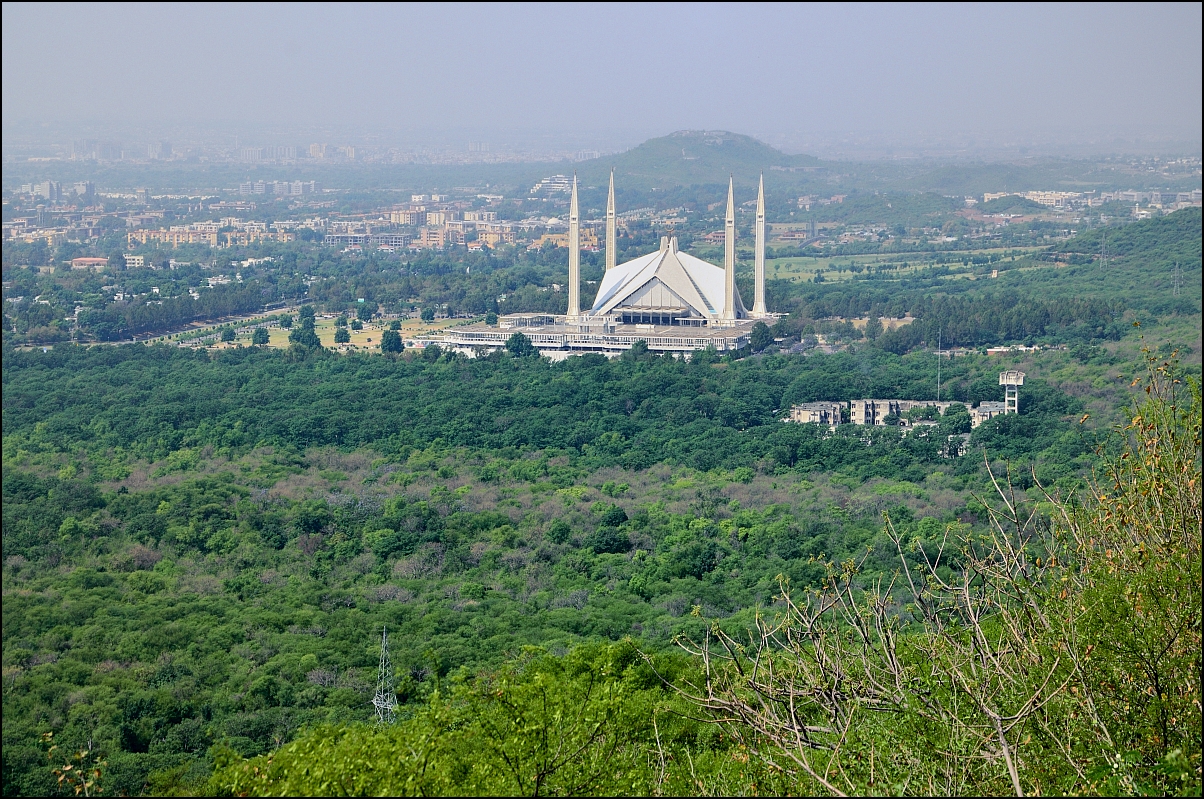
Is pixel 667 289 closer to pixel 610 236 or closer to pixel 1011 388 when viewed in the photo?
pixel 610 236

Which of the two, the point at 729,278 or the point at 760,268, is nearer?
the point at 729,278

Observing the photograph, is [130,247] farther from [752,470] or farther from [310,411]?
[752,470]

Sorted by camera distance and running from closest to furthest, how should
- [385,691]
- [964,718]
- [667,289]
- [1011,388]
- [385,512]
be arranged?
[964,718]
[385,691]
[385,512]
[1011,388]
[667,289]

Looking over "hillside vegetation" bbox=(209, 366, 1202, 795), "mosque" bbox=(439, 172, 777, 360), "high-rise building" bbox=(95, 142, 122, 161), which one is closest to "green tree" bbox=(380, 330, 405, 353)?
"mosque" bbox=(439, 172, 777, 360)

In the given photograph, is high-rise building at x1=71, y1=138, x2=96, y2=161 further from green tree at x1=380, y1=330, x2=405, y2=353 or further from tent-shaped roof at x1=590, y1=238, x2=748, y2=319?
tent-shaped roof at x1=590, y1=238, x2=748, y2=319

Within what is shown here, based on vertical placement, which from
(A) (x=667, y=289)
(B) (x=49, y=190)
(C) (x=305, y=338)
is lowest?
(C) (x=305, y=338)

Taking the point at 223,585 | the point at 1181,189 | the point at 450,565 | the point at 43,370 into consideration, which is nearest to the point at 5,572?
the point at 223,585

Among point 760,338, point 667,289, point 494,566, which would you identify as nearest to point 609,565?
point 494,566
